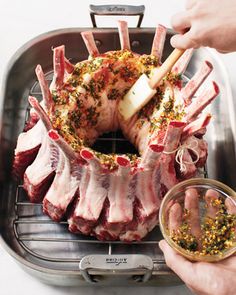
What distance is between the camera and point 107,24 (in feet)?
5.73

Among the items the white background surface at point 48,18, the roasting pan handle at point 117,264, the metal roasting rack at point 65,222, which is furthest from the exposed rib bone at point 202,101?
the white background surface at point 48,18

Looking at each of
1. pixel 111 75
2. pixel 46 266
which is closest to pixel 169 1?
pixel 111 75

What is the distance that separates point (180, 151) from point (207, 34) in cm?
28

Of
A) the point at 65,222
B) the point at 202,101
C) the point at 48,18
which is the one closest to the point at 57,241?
the point at 65,222

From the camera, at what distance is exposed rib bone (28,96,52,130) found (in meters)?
1.16

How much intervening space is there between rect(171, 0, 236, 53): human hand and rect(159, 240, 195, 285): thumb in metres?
0.43

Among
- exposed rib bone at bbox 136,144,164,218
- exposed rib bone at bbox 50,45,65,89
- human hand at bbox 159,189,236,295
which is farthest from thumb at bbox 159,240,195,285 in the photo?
exposed rib bone at bbox 50,45,65,89

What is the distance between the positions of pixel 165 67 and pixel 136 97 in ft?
0.44

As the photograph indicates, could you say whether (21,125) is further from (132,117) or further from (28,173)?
(132,117)

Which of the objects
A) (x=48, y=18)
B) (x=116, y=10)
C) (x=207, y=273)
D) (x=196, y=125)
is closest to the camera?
Result: (x=207, y=273)

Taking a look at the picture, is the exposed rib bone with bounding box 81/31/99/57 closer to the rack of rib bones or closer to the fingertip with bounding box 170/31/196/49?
the rack of rib bones

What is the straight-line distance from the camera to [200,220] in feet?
3.97

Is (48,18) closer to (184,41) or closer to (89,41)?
(89,41)

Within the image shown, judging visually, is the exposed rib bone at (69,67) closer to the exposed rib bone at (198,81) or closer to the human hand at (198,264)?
the exposed rib bone at (198,81)
